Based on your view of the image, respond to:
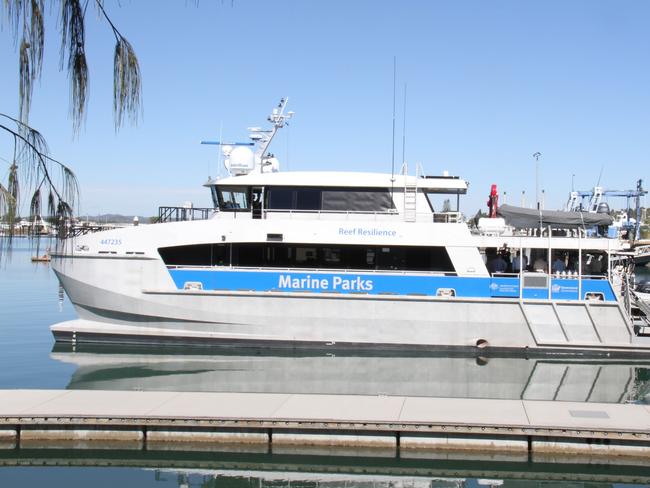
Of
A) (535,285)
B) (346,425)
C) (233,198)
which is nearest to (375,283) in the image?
(535,285)

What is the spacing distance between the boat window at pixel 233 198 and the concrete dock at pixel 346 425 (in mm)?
8045

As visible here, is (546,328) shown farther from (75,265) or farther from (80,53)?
(80,53)

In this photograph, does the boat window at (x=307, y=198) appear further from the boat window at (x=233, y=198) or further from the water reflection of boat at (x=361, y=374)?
the water reflection of boat at (x=361, y=374)

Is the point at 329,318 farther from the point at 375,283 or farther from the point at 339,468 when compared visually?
the point at 339,468

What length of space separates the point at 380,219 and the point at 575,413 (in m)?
8.14

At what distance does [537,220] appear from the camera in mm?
16625

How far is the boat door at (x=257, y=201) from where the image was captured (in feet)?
57.1

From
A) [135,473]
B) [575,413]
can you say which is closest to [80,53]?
[135,473]

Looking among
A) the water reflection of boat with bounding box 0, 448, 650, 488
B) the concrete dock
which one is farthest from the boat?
the water reflection of boat with bounding box 0, 448, 650, 488

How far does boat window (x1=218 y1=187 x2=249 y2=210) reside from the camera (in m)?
17.5

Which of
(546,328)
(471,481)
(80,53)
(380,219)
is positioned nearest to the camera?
(80,53)

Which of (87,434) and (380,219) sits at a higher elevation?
(380,219)

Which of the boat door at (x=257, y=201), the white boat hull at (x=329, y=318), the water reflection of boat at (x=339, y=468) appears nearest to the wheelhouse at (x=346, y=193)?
the boat door at (x=257, y=201)

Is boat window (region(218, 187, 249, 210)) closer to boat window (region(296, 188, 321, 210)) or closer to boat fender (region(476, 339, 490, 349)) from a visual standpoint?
boat window (region(296, 188, 321, 210))
